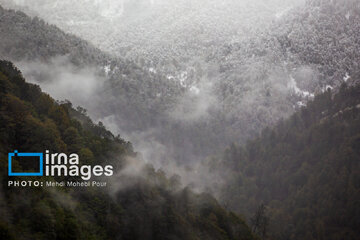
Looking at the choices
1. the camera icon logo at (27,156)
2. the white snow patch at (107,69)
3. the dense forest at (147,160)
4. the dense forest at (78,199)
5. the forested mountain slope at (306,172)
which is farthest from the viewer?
the white snow patch at (107,69)

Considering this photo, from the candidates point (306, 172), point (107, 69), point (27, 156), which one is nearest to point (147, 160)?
point (107, 69)

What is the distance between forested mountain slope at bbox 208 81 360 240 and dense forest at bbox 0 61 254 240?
56404 millimetres

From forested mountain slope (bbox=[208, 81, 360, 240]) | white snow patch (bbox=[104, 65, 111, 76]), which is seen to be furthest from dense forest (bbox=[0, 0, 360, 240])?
white snow patch (bbox=[104, 65, 111, 76])

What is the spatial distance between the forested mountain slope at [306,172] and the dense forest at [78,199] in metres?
56.4

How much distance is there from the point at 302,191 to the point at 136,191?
9823cm

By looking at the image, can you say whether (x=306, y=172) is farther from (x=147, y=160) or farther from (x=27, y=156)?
(x=27, y=156)

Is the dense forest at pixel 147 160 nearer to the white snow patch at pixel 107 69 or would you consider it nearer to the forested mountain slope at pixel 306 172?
the forested mountain slope at pixel 306 172

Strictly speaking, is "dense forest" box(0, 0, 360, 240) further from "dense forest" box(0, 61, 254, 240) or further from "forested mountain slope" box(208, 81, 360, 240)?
"forested mountain slope" box(208, 81, 360, 240)

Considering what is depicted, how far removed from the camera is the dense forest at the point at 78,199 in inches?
1403

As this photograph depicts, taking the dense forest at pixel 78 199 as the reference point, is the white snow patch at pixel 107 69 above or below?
above

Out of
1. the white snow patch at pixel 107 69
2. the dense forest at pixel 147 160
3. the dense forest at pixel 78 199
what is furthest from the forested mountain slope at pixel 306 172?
the white snow patch at pixel 107 69

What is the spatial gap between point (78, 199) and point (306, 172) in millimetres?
120195

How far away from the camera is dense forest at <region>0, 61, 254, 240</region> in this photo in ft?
117

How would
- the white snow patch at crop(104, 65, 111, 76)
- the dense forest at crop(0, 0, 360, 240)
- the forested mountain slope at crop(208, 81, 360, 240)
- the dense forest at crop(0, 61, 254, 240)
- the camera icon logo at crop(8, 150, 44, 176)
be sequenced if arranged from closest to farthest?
the dense forest at crop(0, 61, 254, 240) < the camera icon logo at crop(8, 150, 44, 176) < the dense forest at crop(0, 0, 360, 240) < the forested mountain slope at crop(208, 81, 360, 240) < the white snow patch at crop(104, 65, 111, 76)
